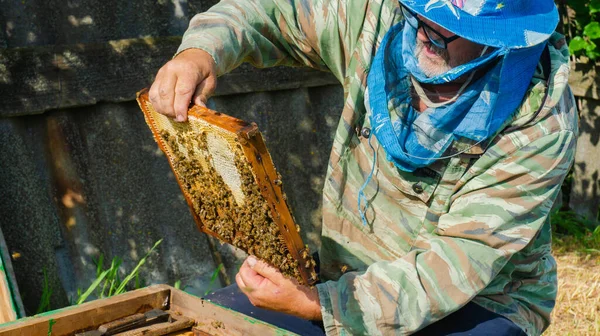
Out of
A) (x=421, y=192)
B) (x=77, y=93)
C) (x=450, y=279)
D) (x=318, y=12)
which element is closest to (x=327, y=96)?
(x=77, y=93)

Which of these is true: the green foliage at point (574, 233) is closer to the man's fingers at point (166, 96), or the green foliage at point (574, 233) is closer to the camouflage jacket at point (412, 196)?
the camouflage jacket at point (412, 196)

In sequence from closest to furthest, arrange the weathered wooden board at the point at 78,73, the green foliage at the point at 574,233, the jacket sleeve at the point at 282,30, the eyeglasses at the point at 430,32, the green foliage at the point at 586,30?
the eyeglasses at the point at 430,32 < the jacket sleeve at the point at 282,30 < the weathered wooden board at the point at 78,73 < the green foliage at the point at 586,30 < the green foliage at the point at 574,233

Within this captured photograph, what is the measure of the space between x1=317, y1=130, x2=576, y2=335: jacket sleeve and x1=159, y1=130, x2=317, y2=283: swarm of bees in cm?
23

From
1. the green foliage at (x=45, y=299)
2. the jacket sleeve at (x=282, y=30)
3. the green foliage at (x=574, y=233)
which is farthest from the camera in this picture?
the green foliage at (x=574, y=233)

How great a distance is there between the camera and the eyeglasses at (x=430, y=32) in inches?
104

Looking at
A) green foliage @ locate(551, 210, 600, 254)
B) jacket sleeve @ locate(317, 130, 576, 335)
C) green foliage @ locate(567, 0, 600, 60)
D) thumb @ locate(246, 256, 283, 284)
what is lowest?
green foliage @ locate(551, 210, 600, 254)

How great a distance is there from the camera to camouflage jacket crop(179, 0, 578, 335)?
252 cm

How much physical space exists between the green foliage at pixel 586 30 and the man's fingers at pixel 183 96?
4.15m

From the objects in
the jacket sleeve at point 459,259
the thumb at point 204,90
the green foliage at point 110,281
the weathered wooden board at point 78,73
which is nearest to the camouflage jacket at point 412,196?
the jacket sleeve at point 459,259

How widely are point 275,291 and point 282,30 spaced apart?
4.30 ft

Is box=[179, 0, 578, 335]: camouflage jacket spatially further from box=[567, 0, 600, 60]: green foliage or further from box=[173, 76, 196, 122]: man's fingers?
box=[567, 0, 600, 60]: green foliage

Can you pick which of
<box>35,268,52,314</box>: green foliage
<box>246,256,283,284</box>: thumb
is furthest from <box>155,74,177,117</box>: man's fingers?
<box>35,268,52,314</box>: green foliage

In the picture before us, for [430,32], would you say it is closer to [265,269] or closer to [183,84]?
[183,84]

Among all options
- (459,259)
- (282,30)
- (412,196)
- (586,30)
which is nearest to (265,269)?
(459,259)
